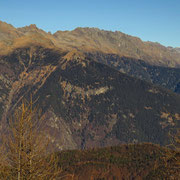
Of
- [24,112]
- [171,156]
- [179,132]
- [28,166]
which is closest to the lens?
[171,156]

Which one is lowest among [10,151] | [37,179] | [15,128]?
[37,179]

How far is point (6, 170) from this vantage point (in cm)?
3241

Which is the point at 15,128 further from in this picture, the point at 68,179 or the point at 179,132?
the point at 68,179

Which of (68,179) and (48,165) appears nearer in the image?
(48,165)

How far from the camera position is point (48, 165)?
33.5m

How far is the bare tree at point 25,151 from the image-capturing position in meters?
32.0

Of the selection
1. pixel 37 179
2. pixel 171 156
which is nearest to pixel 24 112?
pixel 37 179

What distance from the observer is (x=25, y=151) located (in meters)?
33.2

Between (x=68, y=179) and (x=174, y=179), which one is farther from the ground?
(x=174, y=179)

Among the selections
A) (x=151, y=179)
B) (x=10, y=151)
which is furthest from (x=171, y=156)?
(x=151, y=179)

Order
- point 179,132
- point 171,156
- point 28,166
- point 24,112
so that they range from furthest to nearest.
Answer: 1. point 28,166
2. point 24,112
3. point 179,132
4. point 171,156

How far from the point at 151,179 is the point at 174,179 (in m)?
175

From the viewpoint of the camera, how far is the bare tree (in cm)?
3195

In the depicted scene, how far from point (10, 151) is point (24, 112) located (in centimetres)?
439
